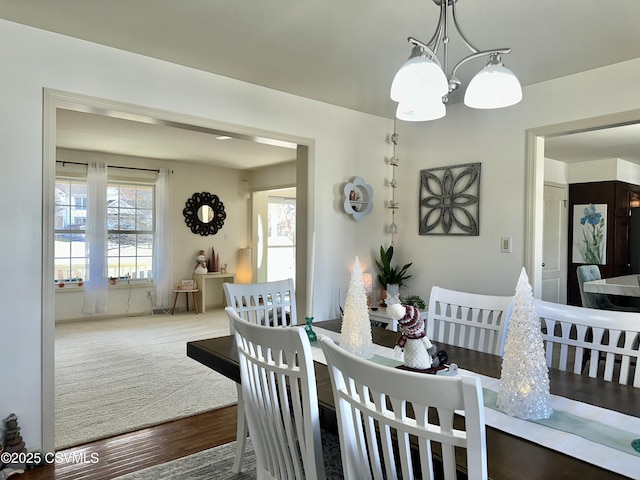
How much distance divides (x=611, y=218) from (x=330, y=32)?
5.68 meters

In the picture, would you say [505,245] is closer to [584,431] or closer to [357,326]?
[357,326]

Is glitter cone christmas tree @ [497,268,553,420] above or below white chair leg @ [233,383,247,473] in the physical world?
above

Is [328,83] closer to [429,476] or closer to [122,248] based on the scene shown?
[429,476]

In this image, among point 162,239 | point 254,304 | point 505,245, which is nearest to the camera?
point 254,304

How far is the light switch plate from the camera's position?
3.23 metres

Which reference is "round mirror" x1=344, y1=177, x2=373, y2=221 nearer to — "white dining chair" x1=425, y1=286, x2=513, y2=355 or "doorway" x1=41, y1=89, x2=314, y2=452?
"white dining chair" x1=425, y1=286, x2=513, y2=355

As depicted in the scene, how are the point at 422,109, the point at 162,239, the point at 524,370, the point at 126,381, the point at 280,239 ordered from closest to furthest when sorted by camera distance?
the point at 524,370 → the point at 422,109 → the point at 126,381 → the point at 162,239 → the point at 280,239

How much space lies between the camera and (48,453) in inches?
92.8

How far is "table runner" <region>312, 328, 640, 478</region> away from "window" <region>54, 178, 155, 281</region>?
6.03 meters

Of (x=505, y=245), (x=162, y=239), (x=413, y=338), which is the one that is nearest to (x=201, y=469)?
(x=413, y=338)

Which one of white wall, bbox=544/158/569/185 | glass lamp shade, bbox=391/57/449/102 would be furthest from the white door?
glass lamp shade, bbox=391/57/449/102

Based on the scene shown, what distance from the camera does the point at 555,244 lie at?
6.27 metres

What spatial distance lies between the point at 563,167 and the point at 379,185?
13.1ft

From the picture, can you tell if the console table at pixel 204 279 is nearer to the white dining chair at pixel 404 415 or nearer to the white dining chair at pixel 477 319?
the white dining chair at pixel 477 319
